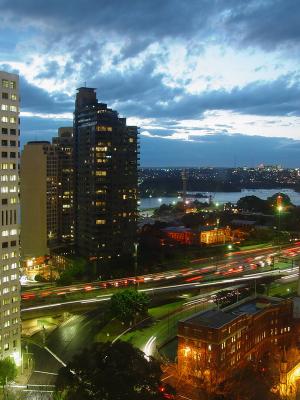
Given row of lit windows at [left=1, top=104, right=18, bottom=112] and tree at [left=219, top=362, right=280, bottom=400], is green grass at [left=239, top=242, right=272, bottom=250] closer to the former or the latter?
tree at [left=219, top=362, right=280, bottom=400]

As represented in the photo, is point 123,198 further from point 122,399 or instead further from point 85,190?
point 122,399

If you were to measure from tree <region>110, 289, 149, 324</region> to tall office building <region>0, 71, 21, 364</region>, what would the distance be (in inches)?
145

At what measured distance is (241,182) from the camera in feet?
375

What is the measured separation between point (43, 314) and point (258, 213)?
33772 mm

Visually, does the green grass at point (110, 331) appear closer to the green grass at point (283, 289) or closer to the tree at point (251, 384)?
the tree at point (251, 384)

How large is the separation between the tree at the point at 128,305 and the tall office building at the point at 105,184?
977 centimetres

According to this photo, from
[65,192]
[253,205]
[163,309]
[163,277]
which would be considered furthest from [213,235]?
[253,205]

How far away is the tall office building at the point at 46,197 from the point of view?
32.2 metres

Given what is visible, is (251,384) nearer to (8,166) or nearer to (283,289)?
(8,166)

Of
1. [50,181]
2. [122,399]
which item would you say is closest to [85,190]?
[50,181]

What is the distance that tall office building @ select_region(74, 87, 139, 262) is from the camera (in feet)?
88.6

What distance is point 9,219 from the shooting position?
1390 cm

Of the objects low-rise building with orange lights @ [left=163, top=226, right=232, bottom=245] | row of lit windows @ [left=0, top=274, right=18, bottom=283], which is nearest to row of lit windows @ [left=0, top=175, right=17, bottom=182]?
row of lit windows @ [left=0, top=274, right=18, bottom=283]

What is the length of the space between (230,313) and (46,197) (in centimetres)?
2113
